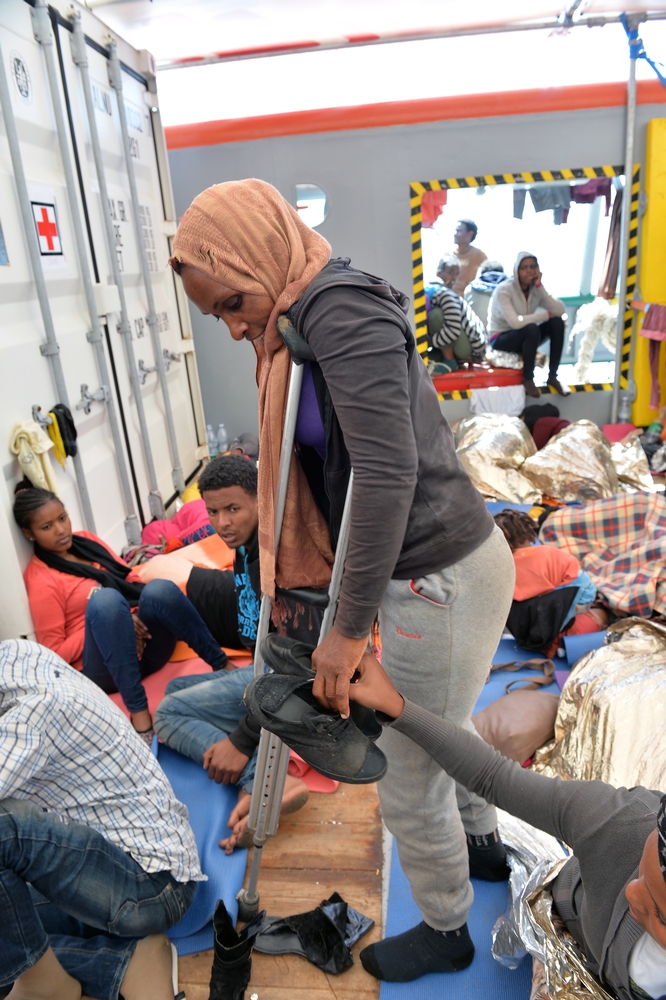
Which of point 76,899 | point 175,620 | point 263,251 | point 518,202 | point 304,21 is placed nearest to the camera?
point 263,251

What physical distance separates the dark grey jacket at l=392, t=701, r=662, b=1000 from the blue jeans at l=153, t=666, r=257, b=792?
1.48 m

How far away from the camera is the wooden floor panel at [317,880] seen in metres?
2.11

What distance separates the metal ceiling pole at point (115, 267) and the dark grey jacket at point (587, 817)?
3757 mm

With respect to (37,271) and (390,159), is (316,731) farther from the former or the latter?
(390,159)

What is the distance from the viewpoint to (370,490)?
138 centimetres

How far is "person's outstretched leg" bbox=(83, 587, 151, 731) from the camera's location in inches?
123

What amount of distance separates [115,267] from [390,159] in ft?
9.79

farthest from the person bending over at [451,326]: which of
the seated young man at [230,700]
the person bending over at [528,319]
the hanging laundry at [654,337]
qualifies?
the seated young man at [230,700]

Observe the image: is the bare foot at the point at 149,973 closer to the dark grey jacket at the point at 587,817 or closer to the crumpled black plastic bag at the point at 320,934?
the crumpled black plastic bag at the point at 320,934

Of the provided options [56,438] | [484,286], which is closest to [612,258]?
[484,286]

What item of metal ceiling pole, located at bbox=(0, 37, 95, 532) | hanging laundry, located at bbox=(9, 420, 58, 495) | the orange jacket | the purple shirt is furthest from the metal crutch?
metal ceiling pole, located at bbox=(0, 37, 95, 532)

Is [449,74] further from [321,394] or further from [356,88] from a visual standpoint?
[321,394]

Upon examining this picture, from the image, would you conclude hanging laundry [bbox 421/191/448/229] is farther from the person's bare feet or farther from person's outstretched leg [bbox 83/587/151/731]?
the person's bare feet

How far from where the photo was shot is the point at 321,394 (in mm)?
1530
